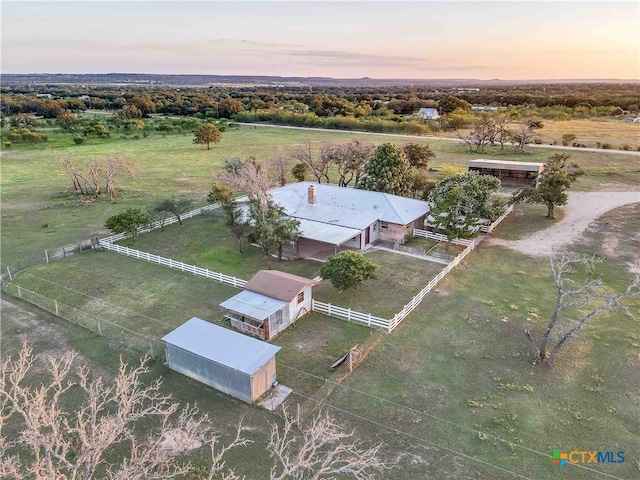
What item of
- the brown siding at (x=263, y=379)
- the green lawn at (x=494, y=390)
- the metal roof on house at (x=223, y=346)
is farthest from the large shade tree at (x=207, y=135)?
the brown siding at (x=263, y=379)

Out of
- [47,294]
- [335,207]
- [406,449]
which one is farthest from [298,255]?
[406,449]

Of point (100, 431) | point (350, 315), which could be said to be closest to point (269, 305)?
point (350, 315)

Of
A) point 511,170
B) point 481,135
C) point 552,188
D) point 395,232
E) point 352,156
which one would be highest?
point 352,156

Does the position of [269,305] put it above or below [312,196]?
below

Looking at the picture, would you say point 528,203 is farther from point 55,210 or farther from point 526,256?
point 55,210

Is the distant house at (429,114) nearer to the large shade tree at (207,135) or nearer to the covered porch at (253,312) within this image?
the large shade tree at (207,135)

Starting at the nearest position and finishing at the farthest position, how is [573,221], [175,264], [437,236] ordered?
[175,264], [437,236], [573,221]

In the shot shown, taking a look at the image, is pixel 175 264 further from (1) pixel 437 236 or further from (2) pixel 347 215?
(1) pixel 437 236
